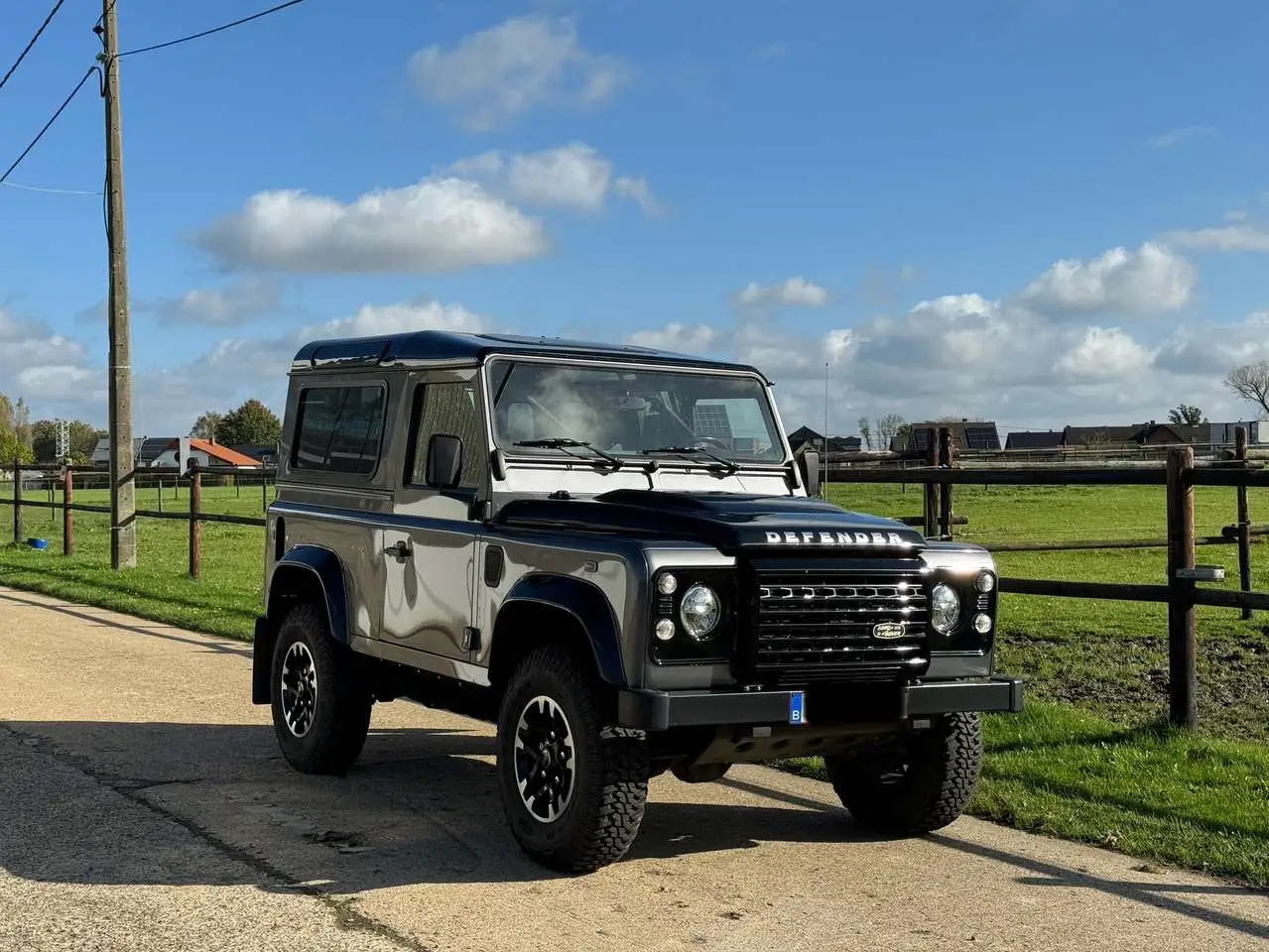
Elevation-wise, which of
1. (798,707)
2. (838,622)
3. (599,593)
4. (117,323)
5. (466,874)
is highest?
(117,323)

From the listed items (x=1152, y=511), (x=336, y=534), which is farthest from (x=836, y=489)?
(x=336, y=534)

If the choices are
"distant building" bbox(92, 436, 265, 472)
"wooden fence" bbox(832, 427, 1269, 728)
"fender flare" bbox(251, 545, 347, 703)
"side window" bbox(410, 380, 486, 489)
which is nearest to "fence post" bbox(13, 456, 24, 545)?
"fender flare" bbox(251, 545, 347, 703)

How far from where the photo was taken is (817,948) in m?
4.79

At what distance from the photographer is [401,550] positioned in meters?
6.88

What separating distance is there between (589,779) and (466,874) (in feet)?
2.34

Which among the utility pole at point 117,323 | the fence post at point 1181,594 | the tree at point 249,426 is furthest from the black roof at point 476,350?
the tree at point 249,426

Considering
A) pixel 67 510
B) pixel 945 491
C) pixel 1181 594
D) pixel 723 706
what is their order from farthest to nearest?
pixel 67 510 → pixel 945 491 → pixel 1181 594 → pixel 723 706

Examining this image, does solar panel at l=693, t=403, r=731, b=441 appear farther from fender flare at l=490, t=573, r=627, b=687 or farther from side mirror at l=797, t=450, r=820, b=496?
fender flare at l=490, t=573, r=627, b=687

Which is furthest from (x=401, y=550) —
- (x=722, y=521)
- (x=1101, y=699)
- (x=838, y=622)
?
(x=1101, y=699)

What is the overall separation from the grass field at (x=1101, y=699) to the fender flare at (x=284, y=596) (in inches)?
105

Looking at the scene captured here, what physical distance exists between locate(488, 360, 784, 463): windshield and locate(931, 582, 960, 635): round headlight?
1.54m

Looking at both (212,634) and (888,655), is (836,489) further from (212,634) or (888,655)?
(888,655)

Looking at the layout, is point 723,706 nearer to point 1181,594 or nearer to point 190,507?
point 1181,594

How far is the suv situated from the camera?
5.33 m
